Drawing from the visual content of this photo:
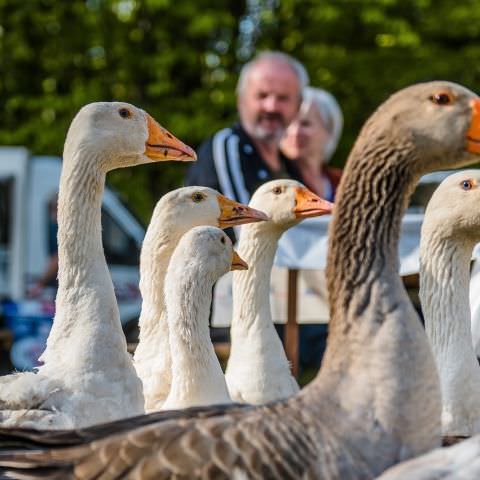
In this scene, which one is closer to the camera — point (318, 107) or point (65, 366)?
point (65, 366)

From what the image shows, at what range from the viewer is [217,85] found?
1644 cm

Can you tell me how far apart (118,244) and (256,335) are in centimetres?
975

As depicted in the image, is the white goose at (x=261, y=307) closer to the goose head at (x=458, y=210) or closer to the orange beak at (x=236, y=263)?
the orange beak at (x=236, y=263)

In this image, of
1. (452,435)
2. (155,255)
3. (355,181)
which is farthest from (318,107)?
(355,181)

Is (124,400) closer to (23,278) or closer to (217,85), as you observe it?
(23,278)

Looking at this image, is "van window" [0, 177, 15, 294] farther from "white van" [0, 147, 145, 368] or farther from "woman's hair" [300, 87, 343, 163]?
"woman's hair" [300, 87, 343, 163]

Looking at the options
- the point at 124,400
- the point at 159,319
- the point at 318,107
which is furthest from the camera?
the point at 318,107

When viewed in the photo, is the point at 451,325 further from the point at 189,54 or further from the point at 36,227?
the point at 189,54

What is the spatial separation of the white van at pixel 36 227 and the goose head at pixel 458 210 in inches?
381

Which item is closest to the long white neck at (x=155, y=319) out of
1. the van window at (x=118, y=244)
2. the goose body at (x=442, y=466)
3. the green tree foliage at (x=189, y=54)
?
the goose body at (x=442, y=466)

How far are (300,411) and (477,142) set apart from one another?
958mm

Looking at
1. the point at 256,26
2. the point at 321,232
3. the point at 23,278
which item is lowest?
the point at 23,278

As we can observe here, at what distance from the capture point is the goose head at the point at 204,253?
508 cm

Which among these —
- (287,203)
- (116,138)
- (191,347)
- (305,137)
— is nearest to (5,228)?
(305,137)
